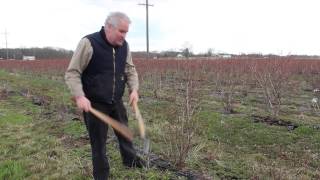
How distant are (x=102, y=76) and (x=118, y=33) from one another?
1.58 feet

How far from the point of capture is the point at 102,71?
16.6 ft

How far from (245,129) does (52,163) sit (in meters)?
4.40

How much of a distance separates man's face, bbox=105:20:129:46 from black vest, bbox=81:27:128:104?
9 cm

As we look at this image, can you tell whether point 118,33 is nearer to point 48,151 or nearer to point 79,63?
point 79,63

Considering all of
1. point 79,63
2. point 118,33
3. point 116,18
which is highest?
point 116,18

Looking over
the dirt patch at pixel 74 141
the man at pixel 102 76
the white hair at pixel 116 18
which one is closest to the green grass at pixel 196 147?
the dirt patch at pixel 74 141

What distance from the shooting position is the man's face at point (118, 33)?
4836 millimetres

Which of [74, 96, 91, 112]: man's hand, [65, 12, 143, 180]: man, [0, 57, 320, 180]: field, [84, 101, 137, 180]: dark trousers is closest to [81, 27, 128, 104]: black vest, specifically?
[65, 12, 143, 180]: man

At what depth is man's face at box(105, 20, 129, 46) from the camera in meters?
4.84

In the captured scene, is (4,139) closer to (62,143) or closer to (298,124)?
(62,143)

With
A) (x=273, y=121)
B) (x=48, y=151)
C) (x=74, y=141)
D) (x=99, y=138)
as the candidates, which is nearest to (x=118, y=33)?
(x=99, y=138)

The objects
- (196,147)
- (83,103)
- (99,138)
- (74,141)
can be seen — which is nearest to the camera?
(83,103)

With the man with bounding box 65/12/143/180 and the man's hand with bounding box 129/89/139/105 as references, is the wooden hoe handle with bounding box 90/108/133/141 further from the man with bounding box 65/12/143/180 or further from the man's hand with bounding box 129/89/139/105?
the man's hand with bounding box 129/89/139/105

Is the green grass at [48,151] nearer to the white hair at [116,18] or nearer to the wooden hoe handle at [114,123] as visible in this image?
the wooden hoe handle at [114,123]
